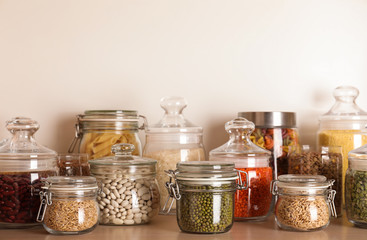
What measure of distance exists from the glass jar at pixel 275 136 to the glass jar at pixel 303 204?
0.27m

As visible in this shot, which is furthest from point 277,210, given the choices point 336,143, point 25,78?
point 25,78

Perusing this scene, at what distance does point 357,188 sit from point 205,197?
0.39 meters

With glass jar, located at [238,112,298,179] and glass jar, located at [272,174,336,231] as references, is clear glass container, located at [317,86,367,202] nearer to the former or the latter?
glass jar, located at [238,112,298,179]

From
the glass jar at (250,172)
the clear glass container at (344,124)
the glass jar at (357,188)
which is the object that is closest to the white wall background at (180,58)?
the clear glass container at (344,124)

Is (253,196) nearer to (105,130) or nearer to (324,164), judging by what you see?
(324,164)

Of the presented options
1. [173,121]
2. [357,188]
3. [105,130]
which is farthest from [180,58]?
[357,188]

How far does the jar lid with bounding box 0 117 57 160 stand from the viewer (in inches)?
49.6

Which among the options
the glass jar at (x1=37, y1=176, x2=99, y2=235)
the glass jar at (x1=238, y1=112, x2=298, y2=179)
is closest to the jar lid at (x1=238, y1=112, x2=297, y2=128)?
the glass jar at (x1=238, y1=112, x2=298, y2=179)

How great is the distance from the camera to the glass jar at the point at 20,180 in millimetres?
1238

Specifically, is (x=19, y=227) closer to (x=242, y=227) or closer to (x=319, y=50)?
(x=242, y=227)

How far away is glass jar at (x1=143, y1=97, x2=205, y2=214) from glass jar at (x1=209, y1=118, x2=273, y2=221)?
0.39 ft

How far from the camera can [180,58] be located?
1.69 meters

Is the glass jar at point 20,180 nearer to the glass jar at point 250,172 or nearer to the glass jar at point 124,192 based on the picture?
the glass jar at point 124,192

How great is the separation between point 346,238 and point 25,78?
1.11 m
